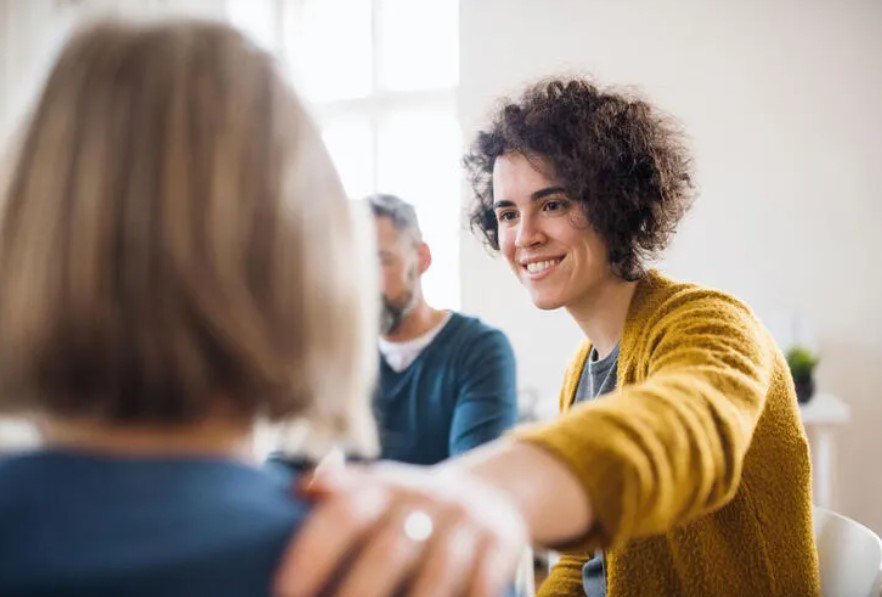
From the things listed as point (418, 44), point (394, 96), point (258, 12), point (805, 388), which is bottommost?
point (805, 388)

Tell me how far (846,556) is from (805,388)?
Result: 2284mm

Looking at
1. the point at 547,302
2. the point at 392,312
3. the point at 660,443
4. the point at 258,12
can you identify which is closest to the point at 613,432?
the point at 660,443

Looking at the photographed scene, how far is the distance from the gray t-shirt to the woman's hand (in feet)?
2.86

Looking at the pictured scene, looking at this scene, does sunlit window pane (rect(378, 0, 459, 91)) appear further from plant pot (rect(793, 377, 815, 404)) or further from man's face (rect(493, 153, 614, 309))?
man's face (rect(493, 153, 614, 309))

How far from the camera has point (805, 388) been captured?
3230 millimetres

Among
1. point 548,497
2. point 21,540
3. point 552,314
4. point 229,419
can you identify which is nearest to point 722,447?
point 548,497

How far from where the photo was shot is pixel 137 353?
0.44 metres

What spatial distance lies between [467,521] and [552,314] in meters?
3.54

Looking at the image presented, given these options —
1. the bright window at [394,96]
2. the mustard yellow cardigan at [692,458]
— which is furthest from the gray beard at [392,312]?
the bright window at [394,96]

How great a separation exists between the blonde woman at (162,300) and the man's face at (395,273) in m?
1.43

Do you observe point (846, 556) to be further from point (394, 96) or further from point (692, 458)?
point (394, 96)

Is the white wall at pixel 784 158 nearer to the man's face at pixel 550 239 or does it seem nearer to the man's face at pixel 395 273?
the man's face at pixel 395 273

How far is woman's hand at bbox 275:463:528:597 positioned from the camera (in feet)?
1.36

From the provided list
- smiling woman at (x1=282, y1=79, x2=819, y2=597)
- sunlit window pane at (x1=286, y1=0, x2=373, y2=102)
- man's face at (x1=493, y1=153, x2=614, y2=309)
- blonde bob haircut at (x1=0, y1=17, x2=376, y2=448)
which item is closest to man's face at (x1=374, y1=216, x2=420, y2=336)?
smiling woman at (x1=282, y1=79, x2=819, y2=597)
